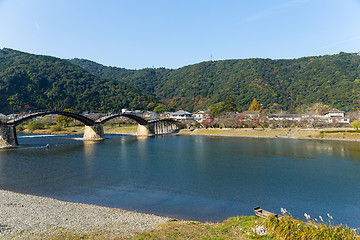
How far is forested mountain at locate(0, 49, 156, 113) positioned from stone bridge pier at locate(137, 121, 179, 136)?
36.6m

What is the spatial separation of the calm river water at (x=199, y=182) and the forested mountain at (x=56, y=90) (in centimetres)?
7114

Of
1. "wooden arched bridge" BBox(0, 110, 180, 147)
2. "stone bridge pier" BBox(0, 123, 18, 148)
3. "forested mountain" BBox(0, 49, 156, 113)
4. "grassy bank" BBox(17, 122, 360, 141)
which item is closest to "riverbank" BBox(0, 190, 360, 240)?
"stone bridge pier" BBox(0, 123, 18, 148)

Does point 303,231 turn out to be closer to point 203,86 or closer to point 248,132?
point 248,132

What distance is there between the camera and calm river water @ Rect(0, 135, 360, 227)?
14617mm

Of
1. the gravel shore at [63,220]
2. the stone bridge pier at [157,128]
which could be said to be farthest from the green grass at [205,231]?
the stone bridge pier at [157,128]

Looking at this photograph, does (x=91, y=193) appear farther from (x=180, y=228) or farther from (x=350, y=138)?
(x=350, y=138)

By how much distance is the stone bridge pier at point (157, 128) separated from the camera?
67.7m

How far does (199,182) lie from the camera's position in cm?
2033

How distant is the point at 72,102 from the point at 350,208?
4180 inches

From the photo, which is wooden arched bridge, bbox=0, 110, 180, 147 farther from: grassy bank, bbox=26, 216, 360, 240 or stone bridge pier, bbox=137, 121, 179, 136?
grassy bank, bbox=26, 216, 360, 240

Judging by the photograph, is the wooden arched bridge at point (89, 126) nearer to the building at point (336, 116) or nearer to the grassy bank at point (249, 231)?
the grassy bank at point (249, 231)

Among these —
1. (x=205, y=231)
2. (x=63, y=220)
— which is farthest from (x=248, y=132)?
(x=63, y=220)

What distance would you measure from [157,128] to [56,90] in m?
56.2

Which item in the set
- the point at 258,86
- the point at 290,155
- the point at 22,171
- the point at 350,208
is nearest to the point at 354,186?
the point at 350,208
